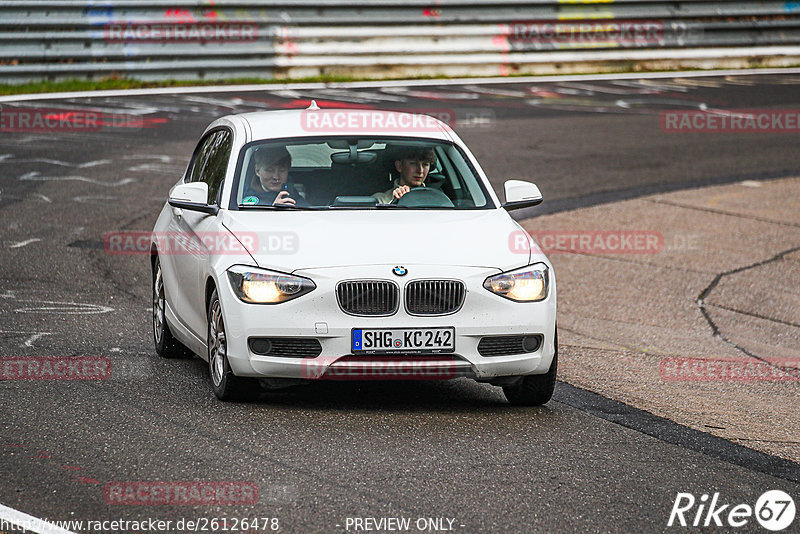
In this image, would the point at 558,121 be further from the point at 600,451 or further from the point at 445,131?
the point at 600,451

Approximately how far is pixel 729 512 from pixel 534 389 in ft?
6.09

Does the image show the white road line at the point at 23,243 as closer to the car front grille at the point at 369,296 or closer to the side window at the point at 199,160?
the side window at the point at 199,160

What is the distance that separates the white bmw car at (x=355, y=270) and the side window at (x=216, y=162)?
36 millimetres

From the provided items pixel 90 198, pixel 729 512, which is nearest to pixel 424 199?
pixel 729 512

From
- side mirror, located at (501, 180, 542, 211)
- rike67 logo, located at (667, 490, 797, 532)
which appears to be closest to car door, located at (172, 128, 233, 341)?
side mirror, located at (501, 180, 542, 211)

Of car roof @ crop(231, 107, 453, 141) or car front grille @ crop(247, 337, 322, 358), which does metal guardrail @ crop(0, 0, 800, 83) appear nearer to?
car roof @ crop(231, 107, 453, 141)

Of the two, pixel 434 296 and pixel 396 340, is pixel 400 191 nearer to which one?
pixel 434 296

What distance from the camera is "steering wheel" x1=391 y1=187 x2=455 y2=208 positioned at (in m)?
7.77

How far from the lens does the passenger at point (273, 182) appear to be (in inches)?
305

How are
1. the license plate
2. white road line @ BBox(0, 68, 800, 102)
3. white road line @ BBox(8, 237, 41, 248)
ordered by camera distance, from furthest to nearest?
white road line @ BBox(0, 68, 800, 102)
white road line @ BBox(8, 237, 41, 248)
the license plate

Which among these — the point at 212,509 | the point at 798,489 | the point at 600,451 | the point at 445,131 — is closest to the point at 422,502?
the point at 212,509

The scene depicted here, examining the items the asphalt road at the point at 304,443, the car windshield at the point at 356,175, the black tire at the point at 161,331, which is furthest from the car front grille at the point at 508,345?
the black tire at the point at 161,331

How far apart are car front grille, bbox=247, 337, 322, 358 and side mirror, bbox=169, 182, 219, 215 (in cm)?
116

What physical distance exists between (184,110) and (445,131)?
14.3 meters
